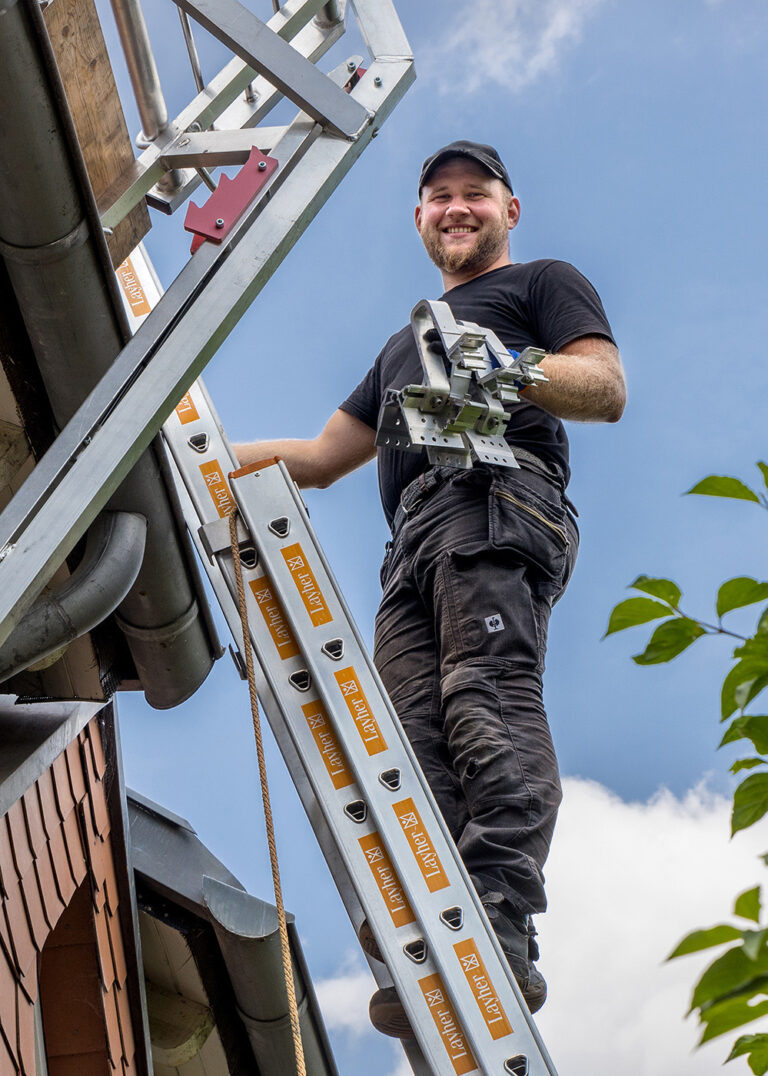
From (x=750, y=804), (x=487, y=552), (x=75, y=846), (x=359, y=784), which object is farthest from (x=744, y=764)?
(x=75, y=846)

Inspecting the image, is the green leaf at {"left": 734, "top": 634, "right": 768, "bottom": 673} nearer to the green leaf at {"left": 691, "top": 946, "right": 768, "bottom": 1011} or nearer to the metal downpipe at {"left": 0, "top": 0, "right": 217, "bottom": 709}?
the green leaf at {"left": 691, "top": 946, "right": 768, "bottom": 1011}

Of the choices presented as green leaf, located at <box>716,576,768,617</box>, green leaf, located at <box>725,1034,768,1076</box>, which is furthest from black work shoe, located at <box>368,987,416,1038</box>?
green leaf, located at <box>716,576,768,617</box>

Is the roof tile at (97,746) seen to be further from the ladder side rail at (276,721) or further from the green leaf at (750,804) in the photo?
the green leaf at (750,804)

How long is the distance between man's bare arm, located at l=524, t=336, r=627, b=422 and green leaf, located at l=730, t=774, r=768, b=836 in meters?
2.49

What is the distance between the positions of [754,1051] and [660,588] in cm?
38

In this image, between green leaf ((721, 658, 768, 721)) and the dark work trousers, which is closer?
green leaf ((721, 658, 768, 721))

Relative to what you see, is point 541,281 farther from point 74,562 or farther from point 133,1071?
point 133,1071

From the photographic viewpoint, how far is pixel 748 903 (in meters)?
0.86

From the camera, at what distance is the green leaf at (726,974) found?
82 cm

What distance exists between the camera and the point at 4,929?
3.12m

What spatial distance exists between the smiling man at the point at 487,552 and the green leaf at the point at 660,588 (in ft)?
6.19

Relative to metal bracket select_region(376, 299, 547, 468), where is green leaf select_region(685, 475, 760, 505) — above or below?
below

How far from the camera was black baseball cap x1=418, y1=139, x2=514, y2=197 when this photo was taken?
443 cm

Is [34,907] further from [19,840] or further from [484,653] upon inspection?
[484,653]
